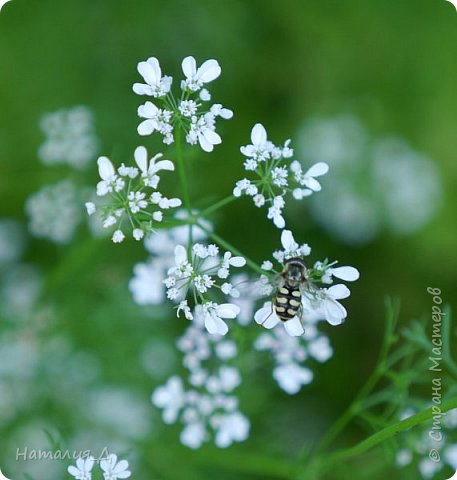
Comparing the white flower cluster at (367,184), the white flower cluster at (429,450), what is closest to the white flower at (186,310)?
the white flower cluster at (429,450)

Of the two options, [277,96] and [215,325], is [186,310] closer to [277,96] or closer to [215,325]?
[215,325]

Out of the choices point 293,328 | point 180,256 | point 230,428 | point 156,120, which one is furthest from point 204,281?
point 230,428

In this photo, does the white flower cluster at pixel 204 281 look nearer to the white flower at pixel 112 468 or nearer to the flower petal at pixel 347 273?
the flower petal at pixel 347 273

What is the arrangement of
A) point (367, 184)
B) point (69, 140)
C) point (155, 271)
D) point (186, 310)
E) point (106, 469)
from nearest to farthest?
point (186, 310) < point (106, 469) < point (155, 271) < point (69, 140) < point (367, 184)

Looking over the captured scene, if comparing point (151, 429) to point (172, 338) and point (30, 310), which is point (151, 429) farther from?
point (30, 310)

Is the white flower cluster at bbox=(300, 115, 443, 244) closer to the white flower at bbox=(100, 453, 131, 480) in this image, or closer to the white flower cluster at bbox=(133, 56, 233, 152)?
the white flower cluster at bbox=(133, 56, 233, 152)

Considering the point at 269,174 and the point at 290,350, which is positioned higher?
the point at 269,174

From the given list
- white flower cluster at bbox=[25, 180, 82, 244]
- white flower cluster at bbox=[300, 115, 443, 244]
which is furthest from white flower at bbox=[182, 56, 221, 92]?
white flower cluster at bbox=[300, 115, 443, 244]
